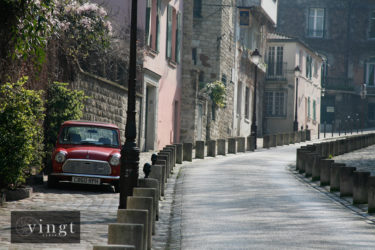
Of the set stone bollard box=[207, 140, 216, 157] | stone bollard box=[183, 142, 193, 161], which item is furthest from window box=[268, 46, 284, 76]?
stone bollard box=[183, 142, 193, 161]

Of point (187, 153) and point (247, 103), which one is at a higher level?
point (247, 103)

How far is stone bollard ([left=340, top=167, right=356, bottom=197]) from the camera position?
15.9m

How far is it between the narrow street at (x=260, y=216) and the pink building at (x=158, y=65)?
8.06m

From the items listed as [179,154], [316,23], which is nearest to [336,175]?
[179,154]

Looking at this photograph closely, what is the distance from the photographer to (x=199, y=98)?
34.4 metres

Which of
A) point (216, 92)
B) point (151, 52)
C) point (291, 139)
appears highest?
point (151, 52)

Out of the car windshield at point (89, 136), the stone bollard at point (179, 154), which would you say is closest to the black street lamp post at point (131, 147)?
the car windshield at point (89, 136)

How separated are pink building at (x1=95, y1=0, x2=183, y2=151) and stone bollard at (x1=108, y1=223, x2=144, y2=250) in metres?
18.2

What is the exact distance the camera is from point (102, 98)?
21.7m

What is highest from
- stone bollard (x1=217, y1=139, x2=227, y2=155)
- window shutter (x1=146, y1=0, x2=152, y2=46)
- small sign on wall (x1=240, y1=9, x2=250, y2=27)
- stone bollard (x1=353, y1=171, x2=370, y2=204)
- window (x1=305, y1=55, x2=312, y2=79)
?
small sign on wall (x1=240, y1=9, x2=250, y2=27)

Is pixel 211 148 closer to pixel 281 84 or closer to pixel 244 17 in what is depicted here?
pixel 244 17

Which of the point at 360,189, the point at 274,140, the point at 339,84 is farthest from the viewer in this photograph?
the point at 339,84

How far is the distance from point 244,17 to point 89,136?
28.6m

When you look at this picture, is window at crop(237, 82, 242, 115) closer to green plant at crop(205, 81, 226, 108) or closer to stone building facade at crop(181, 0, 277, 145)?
stone building facade at crop(181, 0, 277, 145)
